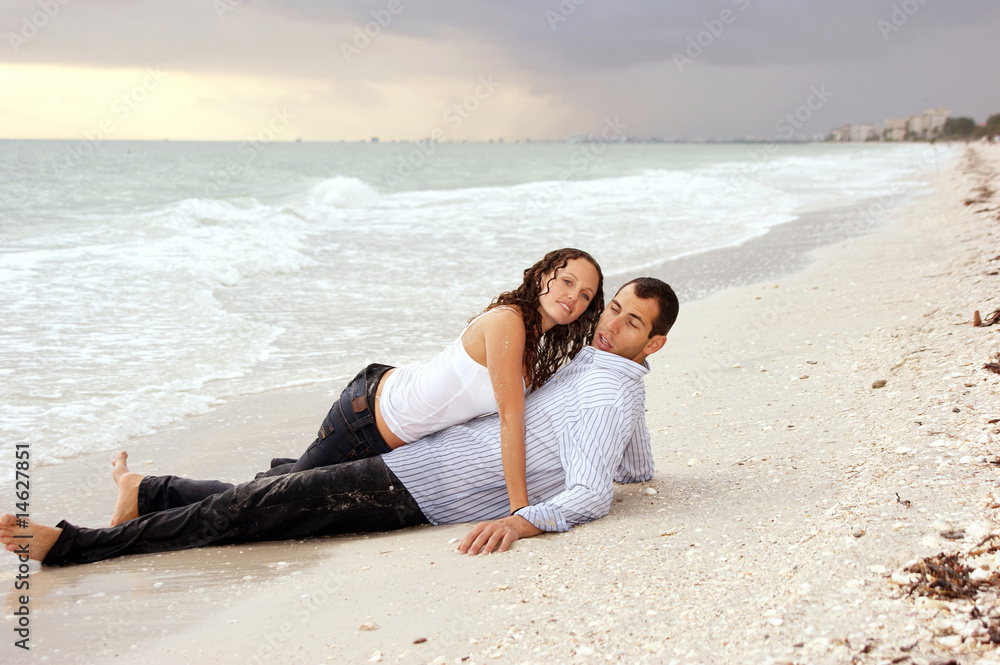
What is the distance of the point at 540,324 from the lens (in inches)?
131

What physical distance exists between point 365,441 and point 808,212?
55.7 ft

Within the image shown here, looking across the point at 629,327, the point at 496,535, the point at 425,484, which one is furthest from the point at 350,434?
the point at 629,327

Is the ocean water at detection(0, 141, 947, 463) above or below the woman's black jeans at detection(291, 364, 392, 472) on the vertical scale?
above

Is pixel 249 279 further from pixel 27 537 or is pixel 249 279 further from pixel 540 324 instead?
pixel 540 324

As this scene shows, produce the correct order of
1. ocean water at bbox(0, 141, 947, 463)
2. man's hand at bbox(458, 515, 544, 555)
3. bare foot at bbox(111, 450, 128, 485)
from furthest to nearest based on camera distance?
ocean water at bbox(0, 141, 947, 463), bare foot at bbox(111, 450, 128, 485), man's hand at bbox(458, 515, 544, 555)

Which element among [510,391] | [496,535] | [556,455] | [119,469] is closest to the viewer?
[496,535]

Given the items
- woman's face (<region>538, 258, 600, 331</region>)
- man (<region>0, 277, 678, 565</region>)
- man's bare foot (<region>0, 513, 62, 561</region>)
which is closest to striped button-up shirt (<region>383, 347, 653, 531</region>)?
man (<region>0, 277, 678, 565</region>)

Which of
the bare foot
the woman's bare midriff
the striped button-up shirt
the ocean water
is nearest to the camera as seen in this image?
the striped button-up shirt

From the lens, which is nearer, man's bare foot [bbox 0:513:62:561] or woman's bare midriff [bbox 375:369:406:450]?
man's bare foot [bbox 0:513:62:561]

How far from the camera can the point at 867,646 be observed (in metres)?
1.89

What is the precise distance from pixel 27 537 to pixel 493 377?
2.11 metres

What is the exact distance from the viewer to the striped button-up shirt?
302 cm

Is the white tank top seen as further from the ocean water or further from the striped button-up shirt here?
the ocean water

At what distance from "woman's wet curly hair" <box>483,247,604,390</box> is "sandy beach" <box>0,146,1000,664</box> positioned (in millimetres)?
714
